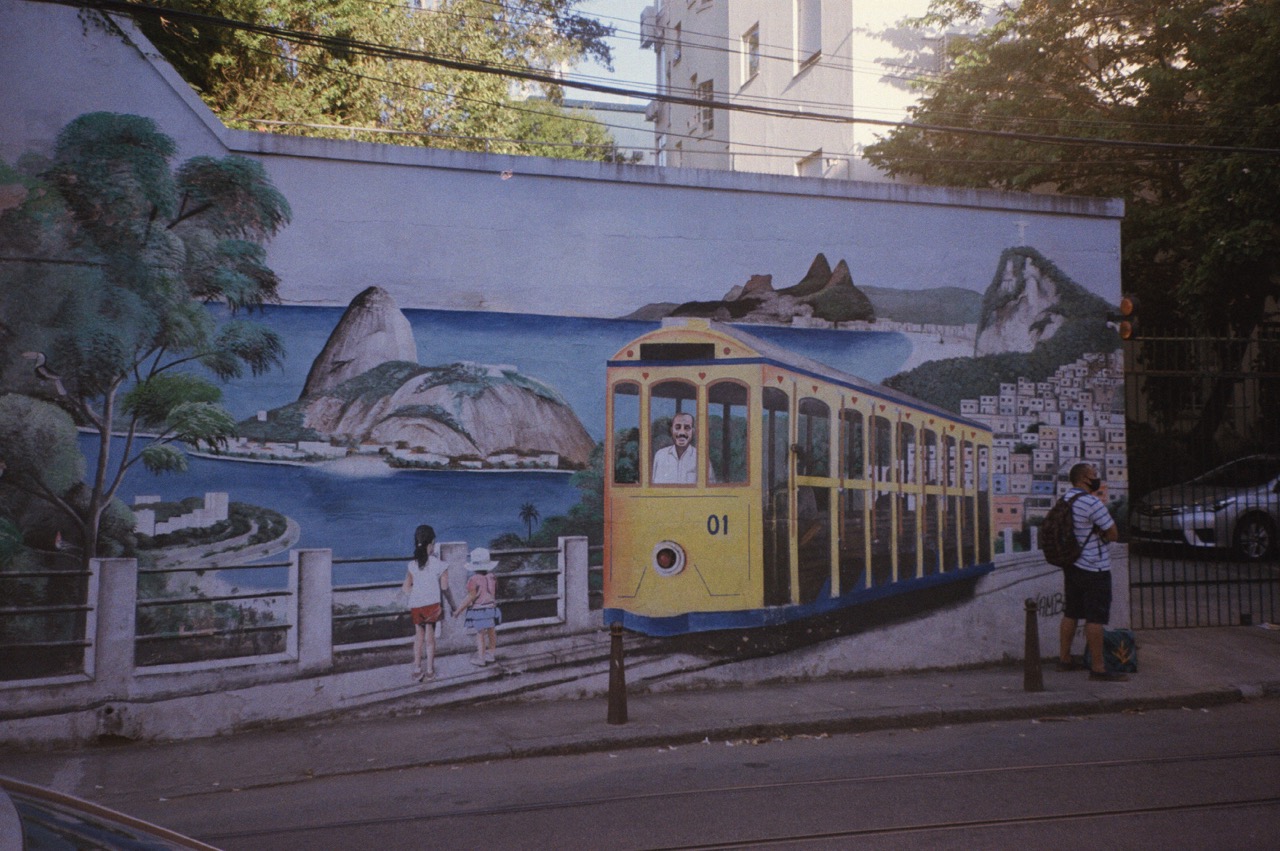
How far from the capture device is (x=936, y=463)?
1055 centimetres

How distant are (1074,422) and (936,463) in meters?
1.73

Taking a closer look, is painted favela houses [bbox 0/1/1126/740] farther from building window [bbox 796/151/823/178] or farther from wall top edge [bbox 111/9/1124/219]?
building window [bbox 796/151/823/178]

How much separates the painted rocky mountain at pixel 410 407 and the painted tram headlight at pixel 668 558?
1040 mm

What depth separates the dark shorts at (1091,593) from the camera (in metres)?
9.68

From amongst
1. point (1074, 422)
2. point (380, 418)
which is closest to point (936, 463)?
point (1074, 422)

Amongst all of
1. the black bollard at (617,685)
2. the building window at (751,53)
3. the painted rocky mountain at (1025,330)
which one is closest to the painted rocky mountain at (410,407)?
the black bollard at (617,685)

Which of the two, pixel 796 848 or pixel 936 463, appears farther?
pixel 936 463

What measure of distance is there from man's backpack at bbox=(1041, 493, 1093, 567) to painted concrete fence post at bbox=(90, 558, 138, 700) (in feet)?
26.1

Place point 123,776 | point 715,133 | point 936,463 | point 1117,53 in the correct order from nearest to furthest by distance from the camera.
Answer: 1. point 123,776
2. point 936,463
3. point 1117,53
4. point 715,133

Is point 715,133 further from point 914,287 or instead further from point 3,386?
point 3,386

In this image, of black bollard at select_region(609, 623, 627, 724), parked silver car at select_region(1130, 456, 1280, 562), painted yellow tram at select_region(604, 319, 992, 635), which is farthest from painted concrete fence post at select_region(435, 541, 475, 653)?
parked silver car at select_region(1130, 456, 1280, 562)

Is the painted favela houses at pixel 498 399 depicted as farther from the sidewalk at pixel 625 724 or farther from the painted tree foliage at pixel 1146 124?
the painted tree foliage at pixel 1146 124

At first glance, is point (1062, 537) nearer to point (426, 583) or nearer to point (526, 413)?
point (526, 413)

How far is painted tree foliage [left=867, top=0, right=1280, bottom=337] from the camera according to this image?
1606 cm
